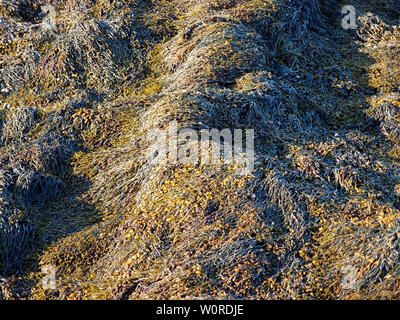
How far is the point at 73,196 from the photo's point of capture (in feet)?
19.8

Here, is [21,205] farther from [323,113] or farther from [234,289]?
[323,113]

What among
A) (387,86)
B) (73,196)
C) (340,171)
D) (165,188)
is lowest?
(73,196)

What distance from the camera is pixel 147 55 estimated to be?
7719 mm

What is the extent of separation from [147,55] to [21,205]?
3415 millimetres

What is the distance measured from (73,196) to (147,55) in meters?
2.94

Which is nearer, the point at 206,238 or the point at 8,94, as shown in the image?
the point at 206,238

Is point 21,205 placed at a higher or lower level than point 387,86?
lower

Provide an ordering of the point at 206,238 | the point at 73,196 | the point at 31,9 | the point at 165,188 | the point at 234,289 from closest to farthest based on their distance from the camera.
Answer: the point at 234,289 < the point at 206,238 < the point at 165,188 < the point at 73,196 < the point at 31,9

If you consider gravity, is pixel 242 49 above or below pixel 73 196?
above

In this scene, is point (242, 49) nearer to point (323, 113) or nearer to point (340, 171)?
point (323, 113)

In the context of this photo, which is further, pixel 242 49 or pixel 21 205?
pixel 242 49

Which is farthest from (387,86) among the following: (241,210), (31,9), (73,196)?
(31,9)

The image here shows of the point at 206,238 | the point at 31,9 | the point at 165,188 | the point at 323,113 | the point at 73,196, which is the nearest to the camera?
the point at 206,238

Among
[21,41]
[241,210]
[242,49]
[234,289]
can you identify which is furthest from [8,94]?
[234,289]
